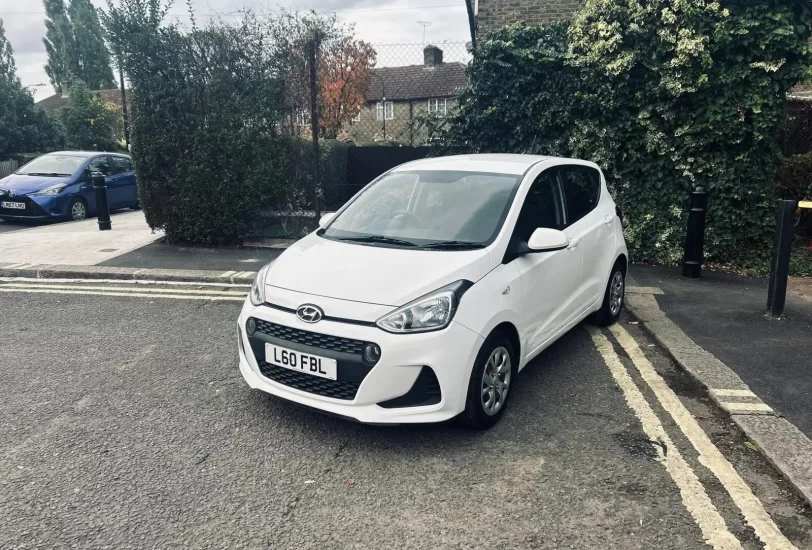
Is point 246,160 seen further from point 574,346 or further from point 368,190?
point 574,346

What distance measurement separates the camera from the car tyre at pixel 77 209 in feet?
43.0

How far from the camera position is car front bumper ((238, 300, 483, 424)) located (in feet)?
10.9

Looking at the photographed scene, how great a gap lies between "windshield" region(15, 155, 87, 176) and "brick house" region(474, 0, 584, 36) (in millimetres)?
9248

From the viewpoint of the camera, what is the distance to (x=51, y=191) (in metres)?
12.7

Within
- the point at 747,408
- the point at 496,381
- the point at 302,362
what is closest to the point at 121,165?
the point at 302,362

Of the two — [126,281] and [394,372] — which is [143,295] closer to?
[126,281]

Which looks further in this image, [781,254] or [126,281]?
[126,281]

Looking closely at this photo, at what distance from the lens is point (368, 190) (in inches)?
200

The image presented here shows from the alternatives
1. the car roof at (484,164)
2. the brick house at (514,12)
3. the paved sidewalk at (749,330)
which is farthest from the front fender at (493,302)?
the brick house at (514,12)

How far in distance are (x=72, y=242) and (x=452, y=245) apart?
8.25 meters

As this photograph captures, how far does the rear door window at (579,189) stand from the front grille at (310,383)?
2.48 metres

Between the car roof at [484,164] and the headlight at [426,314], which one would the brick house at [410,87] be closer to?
the car roof at [484,164]

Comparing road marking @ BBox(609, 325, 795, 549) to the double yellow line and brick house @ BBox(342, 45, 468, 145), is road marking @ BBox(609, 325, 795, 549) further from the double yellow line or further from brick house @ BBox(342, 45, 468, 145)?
brick house @ BBox(342, 45, 468, 145)

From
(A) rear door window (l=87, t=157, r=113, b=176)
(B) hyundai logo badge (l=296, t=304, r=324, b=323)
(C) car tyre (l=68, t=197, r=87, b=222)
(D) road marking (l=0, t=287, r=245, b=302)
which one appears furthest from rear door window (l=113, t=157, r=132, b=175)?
(B) hyundai logo badge (l=296, t=304, r=324, b=323)
